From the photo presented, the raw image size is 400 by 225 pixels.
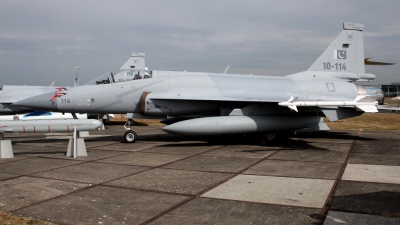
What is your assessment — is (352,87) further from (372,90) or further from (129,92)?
(129,92)

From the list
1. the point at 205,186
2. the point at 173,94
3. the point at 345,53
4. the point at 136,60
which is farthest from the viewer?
the point at 136,60

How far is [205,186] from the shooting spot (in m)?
5.96

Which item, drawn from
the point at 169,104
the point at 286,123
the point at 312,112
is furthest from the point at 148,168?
the point at 312,112

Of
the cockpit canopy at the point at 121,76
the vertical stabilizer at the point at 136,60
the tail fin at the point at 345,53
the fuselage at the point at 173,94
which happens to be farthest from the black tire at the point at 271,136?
the vertical stabilizer at the point at 136,60

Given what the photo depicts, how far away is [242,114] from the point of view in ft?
37.9

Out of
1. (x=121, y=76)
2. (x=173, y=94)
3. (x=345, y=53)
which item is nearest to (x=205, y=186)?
(x=173, y=94)

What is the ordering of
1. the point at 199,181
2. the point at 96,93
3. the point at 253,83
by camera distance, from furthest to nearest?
1. the point at 253,83
2. the point at 96,93
3. the point at 199,181

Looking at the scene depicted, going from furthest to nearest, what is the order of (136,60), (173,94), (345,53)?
(136,60)
(345,53)
(173,94)

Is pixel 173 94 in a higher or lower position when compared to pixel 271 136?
higher

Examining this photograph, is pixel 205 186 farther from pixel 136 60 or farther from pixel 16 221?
pixel 136 60

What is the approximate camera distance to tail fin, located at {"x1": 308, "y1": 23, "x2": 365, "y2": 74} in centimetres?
1417

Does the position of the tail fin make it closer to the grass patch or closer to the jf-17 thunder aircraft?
the jf-17 thunder aircraft

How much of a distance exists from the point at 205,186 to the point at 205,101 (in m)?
6.19

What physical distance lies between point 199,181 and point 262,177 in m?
1.19
